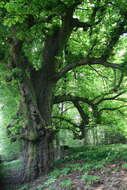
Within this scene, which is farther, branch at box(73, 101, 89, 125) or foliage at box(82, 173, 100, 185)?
branch at box(73, 101, 89, 125)

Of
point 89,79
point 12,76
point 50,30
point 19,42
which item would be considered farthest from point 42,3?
point 89,79

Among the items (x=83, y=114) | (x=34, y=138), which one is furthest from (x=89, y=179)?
(x=83, y=114)

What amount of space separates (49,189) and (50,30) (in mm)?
5250

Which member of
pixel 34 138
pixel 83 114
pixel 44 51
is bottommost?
pixel 34 138

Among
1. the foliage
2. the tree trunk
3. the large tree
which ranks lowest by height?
the foliage

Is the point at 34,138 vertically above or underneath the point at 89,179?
above

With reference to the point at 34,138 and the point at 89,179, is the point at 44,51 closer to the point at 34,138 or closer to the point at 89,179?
the point at 34,138

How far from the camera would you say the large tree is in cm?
539

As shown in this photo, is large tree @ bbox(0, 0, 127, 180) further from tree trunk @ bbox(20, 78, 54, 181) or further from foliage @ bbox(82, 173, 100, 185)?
foliage @ bbox(82, 173, 100, 185)

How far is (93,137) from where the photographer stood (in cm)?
1593

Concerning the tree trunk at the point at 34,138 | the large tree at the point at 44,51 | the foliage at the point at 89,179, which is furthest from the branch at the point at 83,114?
the foliage at the point at 89,179

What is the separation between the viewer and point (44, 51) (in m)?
7.25

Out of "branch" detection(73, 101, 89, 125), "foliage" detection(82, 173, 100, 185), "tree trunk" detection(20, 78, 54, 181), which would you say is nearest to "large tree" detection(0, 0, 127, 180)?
"tree trunk" detection(20, 78, 54, 181)

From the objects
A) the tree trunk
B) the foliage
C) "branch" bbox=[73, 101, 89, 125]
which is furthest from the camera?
"branch" bbox=[73, 101, 89, 125]
